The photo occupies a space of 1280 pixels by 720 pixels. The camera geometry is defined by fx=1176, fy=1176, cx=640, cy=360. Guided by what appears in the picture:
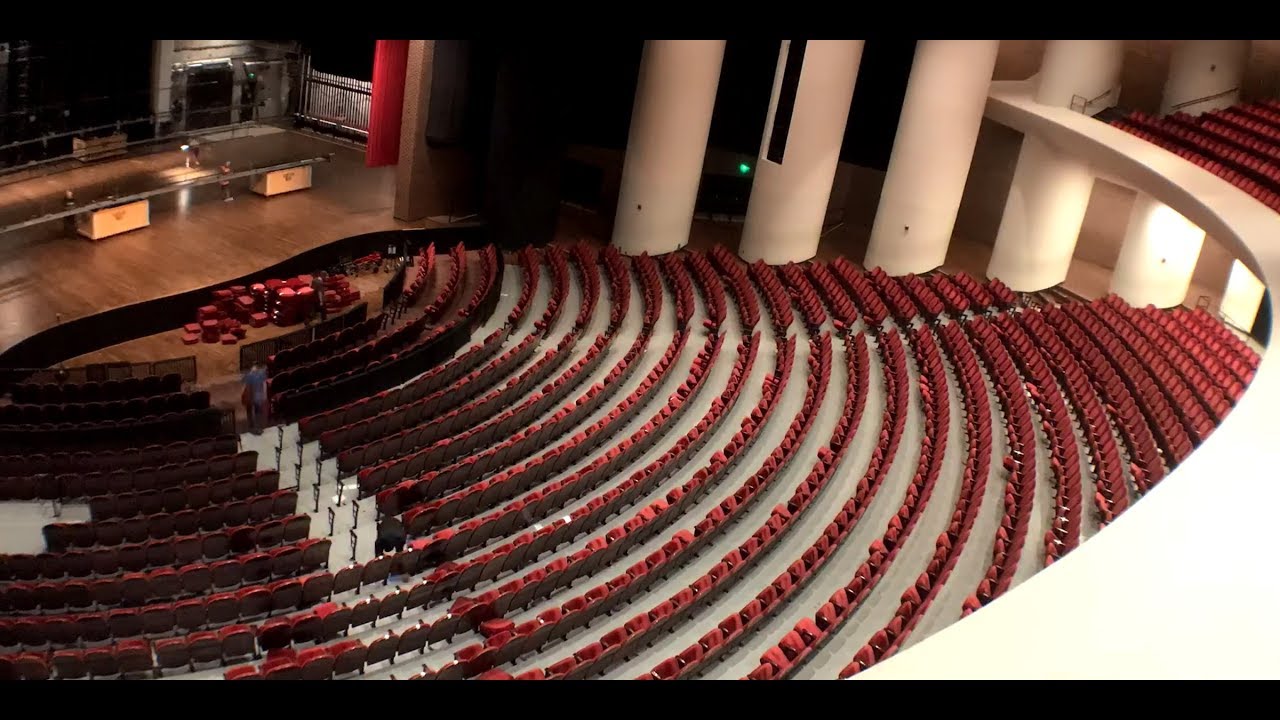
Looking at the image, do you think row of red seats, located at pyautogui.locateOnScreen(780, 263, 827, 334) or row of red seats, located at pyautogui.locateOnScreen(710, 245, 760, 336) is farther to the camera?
row of red seats, located at pyautogui.locateOnScreen(780, 263, 827, 334)

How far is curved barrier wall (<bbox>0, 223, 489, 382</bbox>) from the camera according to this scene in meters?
9.20

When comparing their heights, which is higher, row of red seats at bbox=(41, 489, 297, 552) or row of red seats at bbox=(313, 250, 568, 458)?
row of red seats at bbox=(313, 250, 568, 458)

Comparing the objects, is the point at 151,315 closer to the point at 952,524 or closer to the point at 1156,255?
the point at 952,524

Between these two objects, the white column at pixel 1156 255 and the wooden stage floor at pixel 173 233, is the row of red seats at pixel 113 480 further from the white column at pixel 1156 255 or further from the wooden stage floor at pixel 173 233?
the white column at pixel 1156 255

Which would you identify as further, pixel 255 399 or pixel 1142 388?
pixel 1142 388

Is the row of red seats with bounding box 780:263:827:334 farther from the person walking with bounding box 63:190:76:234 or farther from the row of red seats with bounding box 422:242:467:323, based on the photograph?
the person walking with bounding box 63:190:76:234

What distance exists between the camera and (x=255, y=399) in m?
8.46

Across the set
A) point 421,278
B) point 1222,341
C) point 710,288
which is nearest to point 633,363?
point 710,288

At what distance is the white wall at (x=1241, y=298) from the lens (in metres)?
11.8

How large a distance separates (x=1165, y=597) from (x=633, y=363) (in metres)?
5.83

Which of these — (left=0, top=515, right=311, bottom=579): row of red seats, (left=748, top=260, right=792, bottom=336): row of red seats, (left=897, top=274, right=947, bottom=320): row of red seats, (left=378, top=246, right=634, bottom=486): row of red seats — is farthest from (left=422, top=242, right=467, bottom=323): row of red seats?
(left=897, top=274, right=947, bottom=320): row of red seats

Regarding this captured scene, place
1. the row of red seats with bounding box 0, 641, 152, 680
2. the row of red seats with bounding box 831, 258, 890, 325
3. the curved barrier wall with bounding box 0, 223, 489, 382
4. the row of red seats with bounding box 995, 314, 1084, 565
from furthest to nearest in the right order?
the row of red seats with bounding box 831, 258, 890, 325 → the curved barrier wall with bounding box 0, 223, 489, 382 → the row of red seats with bounding box 995, 314, 1084, 565 → the row of red seats with bounding box 0, 641, 152, 680

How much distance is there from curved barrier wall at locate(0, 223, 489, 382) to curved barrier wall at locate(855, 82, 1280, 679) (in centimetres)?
746

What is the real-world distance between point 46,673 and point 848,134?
11.7 metres
